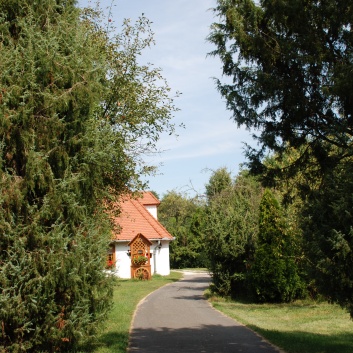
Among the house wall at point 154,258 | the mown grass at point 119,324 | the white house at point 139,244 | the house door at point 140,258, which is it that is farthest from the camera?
the house wall at point 154,258

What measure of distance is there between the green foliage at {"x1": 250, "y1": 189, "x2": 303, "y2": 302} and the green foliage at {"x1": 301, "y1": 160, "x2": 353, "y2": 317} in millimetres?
11563

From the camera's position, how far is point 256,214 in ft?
72.4

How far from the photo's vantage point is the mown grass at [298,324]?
10.9 meters

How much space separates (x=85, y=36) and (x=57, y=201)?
11.6 feet

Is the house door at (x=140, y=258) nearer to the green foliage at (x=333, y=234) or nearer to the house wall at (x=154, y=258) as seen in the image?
the house wall at (x=154, y=258)

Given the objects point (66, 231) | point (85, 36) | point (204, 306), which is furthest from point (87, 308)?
point (204, 306)

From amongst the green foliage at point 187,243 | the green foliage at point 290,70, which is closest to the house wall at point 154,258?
the green foliage at point 187,243

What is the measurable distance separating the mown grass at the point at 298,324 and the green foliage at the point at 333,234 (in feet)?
8.49

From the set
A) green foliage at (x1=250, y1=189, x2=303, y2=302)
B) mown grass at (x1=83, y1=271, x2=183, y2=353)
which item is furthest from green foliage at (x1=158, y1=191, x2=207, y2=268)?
green foliage at (x1=250, y1=189, x2=303, y2=302)

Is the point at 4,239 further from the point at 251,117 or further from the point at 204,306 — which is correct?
the point at 204,306

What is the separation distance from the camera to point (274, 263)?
781 inches

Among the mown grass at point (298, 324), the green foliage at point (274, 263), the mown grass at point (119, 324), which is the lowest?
the mown grass at point (298, 324)

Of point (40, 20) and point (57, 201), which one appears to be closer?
point (57, 201)

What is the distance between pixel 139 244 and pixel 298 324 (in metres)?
21.8
